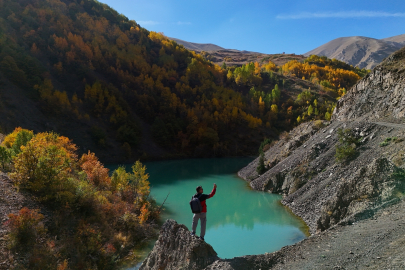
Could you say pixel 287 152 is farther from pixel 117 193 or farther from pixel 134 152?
pixel 134 152

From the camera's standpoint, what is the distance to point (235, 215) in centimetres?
2561

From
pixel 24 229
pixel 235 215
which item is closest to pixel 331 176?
pixel 235 215

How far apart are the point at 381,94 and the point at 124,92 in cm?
7350

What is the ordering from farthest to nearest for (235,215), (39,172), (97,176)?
(97,176)
(235,215)
(39,172)

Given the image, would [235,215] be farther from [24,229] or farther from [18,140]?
[18,140]

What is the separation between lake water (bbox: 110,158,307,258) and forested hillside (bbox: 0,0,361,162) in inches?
1092

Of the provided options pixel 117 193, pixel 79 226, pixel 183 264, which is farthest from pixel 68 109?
pixel 183 264

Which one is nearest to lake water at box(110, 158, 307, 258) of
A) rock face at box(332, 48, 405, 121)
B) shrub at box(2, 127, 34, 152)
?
rock face at box(332, 48, 405, 121)

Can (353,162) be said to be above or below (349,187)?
above

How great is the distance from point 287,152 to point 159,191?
18.9 m

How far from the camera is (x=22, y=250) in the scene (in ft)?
47.1

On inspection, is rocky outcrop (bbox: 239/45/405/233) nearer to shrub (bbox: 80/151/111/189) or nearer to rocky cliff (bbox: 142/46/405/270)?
rocky cliff (bbox: 142/46/405/270)

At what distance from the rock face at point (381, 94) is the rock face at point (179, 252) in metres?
22.9

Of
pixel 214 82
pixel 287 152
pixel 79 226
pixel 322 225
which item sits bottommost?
pixel 322 225
